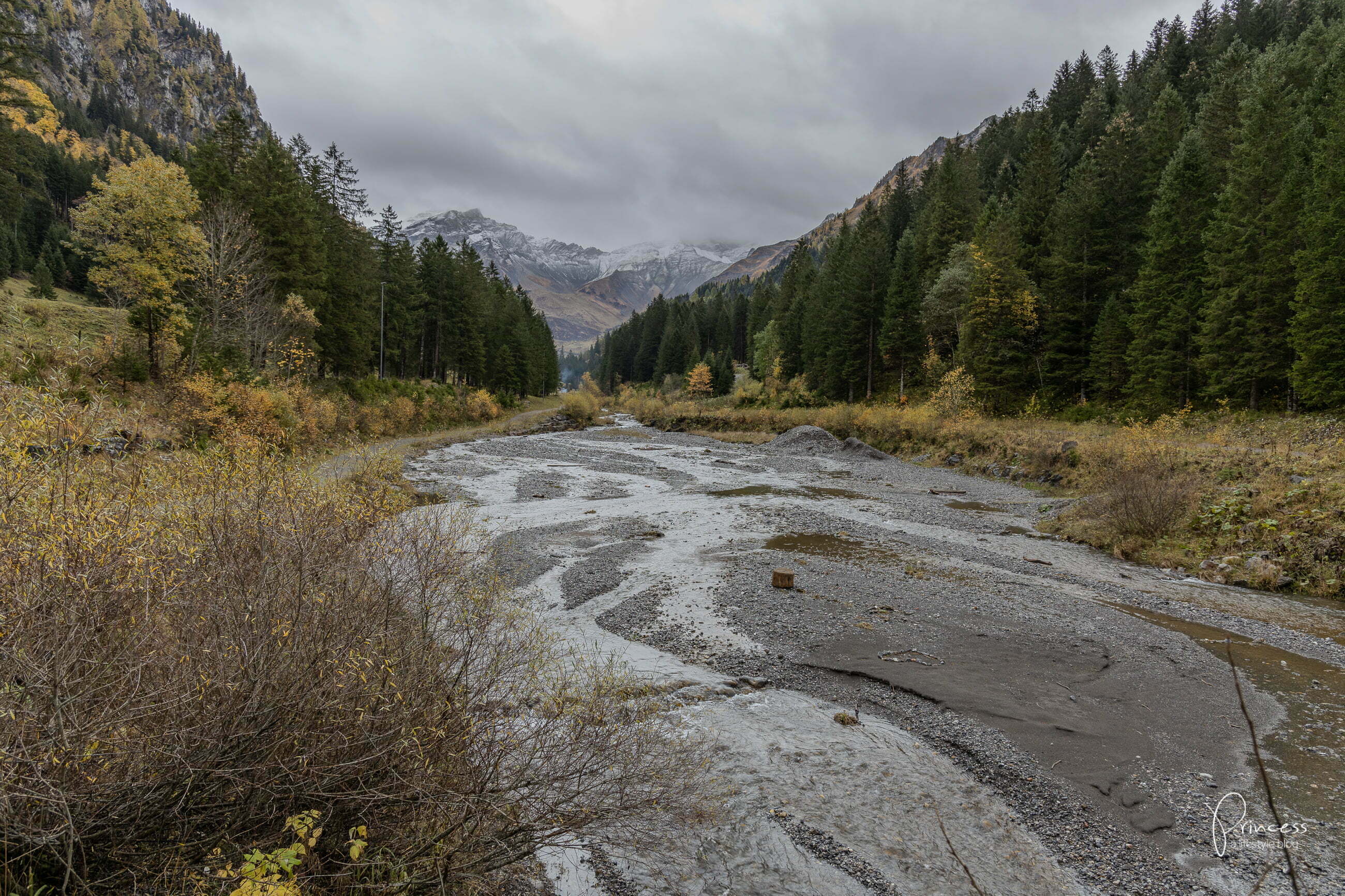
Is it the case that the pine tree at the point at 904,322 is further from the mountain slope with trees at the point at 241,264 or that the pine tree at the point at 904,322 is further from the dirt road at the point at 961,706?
the mountain slope with trees at the point at 241,264

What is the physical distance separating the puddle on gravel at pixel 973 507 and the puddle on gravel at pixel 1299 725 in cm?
1049

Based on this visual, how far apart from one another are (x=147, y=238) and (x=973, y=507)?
116 ft

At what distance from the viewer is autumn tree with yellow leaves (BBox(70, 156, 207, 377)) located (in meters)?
22.4

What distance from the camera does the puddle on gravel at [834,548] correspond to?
14.2 meters

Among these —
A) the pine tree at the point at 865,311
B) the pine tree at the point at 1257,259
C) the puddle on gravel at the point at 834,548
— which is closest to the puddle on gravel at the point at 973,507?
the puddle on gravel at the point at 834,548

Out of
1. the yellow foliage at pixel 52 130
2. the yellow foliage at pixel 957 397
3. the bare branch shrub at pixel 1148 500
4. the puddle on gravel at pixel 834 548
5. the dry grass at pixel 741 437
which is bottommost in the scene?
the puddle on gravel at pixel 834 548

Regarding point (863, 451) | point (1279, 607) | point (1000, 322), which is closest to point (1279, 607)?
point (1279, 607)

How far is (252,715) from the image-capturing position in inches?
127

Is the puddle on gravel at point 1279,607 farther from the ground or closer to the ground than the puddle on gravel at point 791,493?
farther from the ground

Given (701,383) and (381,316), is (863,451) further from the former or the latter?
(701,383)

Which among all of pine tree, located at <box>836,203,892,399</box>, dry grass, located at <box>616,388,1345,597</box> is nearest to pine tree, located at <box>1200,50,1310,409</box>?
dry grass, located at <box>616,388,1345,597</box>

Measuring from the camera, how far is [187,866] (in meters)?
2.80

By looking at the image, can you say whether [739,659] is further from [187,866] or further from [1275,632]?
[1275,632]

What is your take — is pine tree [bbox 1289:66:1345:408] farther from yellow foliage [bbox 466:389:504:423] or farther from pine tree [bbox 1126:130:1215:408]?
yellow foliage [bbox 466:389:504:423]
